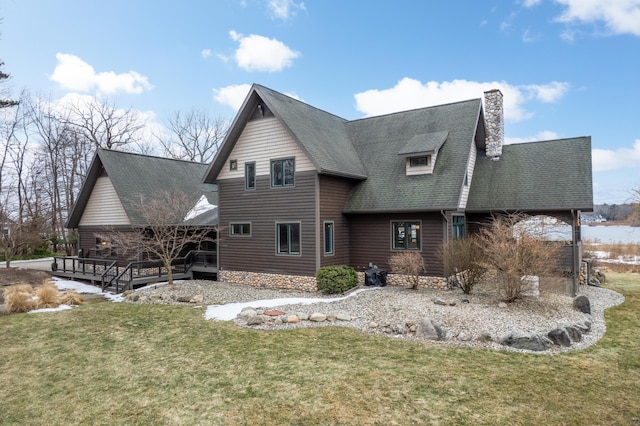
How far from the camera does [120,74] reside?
31969mm

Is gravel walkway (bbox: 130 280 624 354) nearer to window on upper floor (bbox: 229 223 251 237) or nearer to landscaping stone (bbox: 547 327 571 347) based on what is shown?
landscaping stone (bbox: 547 327 571 347)

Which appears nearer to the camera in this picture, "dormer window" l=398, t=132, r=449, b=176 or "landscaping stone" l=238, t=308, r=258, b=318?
"landscaping stone" l=238, t=308, r=258, b=318

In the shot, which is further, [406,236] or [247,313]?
[406,236]

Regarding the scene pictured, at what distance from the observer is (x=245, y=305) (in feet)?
37.9

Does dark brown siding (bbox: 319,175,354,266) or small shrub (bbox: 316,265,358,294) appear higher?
dark brown siding (bbox: 319,175,354,266)

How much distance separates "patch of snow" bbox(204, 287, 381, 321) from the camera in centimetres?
1045

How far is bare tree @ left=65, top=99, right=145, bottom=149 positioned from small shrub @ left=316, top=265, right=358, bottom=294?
26684mm

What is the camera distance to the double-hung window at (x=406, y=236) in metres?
14.3

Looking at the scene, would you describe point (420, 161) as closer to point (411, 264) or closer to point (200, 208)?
point (411, 264)

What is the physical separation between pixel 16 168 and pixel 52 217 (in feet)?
18.3

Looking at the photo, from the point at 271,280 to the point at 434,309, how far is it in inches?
283

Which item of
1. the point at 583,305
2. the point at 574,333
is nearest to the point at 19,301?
the point at 574,333

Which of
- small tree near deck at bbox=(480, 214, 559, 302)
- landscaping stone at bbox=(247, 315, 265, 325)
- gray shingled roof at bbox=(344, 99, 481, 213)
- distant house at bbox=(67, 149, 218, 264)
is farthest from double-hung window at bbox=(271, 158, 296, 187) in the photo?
small tree near deck at bbox=(480, 214, 559, 302)

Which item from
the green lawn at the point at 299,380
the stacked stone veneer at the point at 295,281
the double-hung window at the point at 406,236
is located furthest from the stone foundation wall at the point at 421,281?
the green lawn at the point at 299,380
